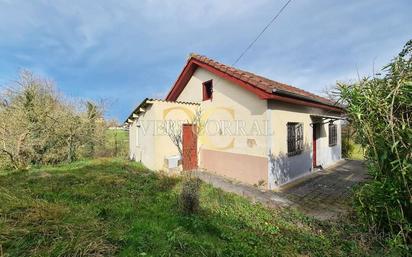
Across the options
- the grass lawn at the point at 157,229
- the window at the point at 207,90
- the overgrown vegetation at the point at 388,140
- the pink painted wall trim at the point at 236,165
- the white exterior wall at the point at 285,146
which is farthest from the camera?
the window at the point at 207,90

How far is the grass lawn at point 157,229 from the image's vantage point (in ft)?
11.9

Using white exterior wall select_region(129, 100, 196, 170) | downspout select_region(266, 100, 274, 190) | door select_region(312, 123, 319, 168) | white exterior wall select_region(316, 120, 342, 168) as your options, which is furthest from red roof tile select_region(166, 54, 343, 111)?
white exterior wall select_region(129, 100, 196, 170)

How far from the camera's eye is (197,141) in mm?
11836

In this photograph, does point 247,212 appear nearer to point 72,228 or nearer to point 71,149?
point 72,228

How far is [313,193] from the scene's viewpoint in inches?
291

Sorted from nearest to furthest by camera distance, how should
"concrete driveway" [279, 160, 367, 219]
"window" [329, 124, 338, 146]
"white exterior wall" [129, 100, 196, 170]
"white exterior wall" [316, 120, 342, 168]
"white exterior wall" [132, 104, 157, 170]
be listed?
"concrete driveway" [279, 160, 367, 219], "white exterior wall" [129, 100, 196, 170], "white exterior wall" [132, 104, 157, 170], "white exterior wall" [316, 120, 342, 168], "window" [329, 124, 338, 146]

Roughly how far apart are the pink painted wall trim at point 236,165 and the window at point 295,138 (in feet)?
5.38

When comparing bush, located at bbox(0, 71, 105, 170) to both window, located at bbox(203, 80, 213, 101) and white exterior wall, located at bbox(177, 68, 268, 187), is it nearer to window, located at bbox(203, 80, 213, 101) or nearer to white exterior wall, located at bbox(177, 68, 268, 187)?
white exterior wall, located at bbox(177, 68, 268, 187)

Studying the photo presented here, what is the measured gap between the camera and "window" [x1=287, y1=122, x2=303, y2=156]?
9.09m

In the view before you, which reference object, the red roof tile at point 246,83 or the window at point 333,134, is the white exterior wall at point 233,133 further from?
the window at point 333,134

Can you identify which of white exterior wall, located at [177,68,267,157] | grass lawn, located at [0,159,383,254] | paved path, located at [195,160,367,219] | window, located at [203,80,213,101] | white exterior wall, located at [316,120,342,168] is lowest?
paved path, located at [195,160,367,219]

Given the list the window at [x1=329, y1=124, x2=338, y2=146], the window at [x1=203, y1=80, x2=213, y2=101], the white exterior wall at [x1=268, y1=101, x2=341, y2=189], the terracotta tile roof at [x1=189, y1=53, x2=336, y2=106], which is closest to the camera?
the terracotta tile roof at [x1=189, y1=53, x2=336, y2=106]

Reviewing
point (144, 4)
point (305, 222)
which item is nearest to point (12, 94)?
point (144, 4)

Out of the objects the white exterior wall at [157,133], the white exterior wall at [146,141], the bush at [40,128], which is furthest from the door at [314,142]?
the bush at [40,128]
